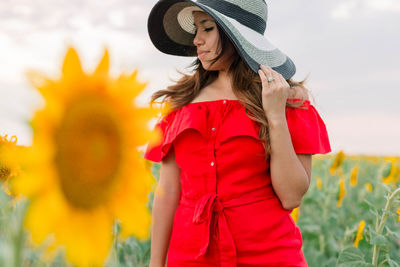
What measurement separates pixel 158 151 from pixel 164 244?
0.95 ft

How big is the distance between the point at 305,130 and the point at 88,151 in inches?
40.6

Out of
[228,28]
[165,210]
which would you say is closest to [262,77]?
[228,28]

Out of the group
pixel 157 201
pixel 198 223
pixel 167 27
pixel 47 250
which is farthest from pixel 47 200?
pixel 167 27

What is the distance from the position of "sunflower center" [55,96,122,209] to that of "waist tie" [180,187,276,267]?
0.86 metres

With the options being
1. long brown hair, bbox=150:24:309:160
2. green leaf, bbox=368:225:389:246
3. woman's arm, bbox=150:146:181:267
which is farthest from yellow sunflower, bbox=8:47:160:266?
green leaf, bbox=368:225:389:246

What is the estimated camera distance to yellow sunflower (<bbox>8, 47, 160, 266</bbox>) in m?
0.39

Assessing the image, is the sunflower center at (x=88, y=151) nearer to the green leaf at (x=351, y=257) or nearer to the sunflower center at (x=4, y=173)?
the sunflower center at (x=4, y=173)

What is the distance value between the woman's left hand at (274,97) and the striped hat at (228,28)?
0.19ft

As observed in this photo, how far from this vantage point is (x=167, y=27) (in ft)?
5.42

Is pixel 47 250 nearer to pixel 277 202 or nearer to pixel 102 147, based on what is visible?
pixel 102 147

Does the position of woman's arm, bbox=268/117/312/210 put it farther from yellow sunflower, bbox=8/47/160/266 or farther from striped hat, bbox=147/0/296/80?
yellow sunflower, bbox=8/47/160/266

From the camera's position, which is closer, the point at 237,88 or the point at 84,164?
the point at 84,164

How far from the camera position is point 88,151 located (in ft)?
1.37

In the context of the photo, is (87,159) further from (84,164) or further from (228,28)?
(228,28)
